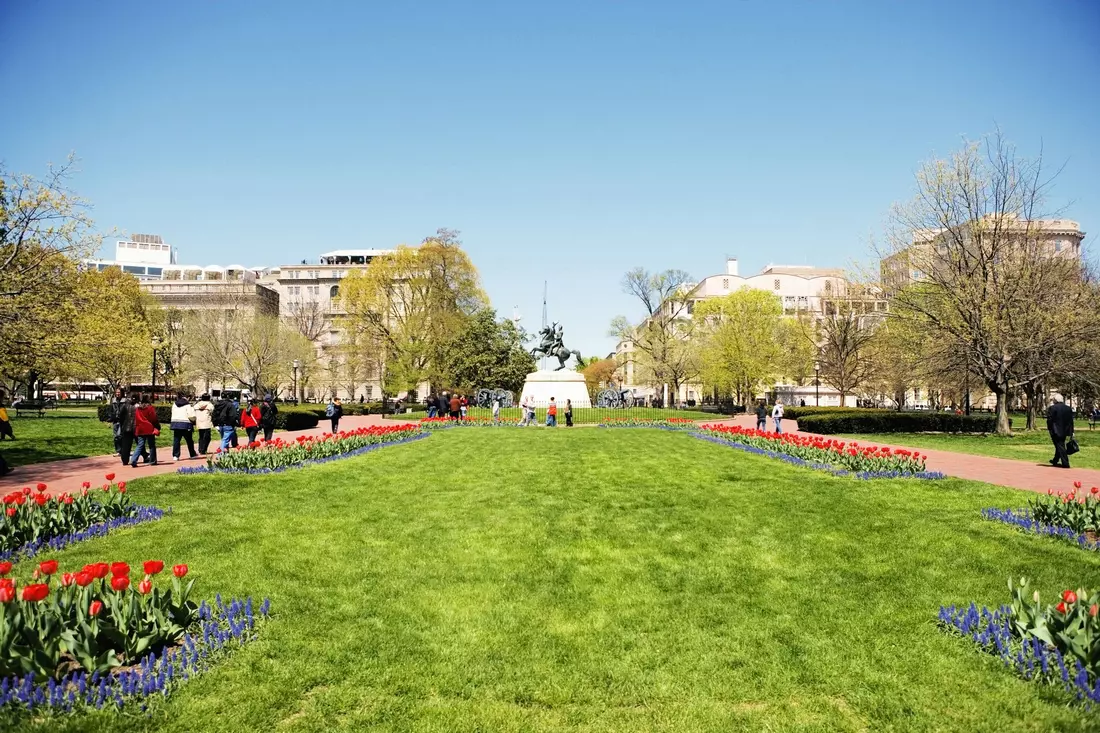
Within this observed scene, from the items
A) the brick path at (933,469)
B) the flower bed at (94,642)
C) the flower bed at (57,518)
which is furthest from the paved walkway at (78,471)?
the flower bed at (94,642)

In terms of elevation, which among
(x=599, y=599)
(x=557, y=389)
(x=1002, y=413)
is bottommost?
(x=599, y=599)

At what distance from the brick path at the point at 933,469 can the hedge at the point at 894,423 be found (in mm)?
9064

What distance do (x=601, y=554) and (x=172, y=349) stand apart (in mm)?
57101

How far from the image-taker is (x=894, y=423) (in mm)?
27938

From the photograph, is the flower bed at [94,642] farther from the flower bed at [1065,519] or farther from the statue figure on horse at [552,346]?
the statue figure on horse at [552,346]

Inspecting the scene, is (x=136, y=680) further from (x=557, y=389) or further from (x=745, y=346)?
(x=745, y=346)

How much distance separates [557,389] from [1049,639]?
36618mm

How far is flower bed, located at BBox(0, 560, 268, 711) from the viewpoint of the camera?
4.20 meters

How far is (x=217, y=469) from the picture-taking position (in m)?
13.5

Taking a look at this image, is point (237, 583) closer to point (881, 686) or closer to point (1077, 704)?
point (881, 686)

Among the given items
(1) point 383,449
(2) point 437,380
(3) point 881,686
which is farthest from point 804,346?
(3) point 881,686

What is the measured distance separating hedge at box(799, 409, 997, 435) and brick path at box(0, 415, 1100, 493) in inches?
357

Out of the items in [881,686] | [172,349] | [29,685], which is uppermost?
[172,349]

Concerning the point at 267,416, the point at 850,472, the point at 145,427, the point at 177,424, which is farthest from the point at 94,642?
the point at 267,416
